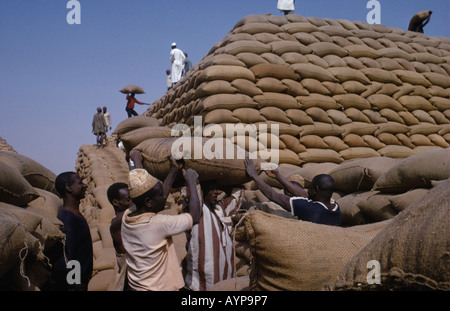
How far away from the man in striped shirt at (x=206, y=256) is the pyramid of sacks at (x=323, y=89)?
7.01 feet

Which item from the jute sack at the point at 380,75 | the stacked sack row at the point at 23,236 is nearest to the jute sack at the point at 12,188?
the stacked sack row at the point at 23,236

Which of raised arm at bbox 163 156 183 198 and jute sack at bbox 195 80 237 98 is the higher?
jute sack at bbox 195 80 237 98

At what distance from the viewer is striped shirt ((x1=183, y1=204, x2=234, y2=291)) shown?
1.91m

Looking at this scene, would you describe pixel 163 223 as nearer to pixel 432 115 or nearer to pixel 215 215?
pixel 215 215

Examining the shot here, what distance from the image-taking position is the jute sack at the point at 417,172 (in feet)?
7.39

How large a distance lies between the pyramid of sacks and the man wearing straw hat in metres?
2.44

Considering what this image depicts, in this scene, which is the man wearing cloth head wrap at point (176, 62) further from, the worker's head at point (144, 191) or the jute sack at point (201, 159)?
the worker's head at point (144, 191)

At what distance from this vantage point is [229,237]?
6.81 ft

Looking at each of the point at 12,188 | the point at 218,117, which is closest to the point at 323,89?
the point at 218,117

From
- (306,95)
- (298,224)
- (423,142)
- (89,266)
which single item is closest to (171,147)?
(89,266)

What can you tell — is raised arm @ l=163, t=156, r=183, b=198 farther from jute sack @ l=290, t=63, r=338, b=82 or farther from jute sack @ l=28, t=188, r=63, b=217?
jute sack @ l=290, t=63, r=338, b=82

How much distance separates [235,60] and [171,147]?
229 cm

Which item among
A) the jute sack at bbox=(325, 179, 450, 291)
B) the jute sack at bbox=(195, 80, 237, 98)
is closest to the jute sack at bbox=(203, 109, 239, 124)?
the jute sack at bbox=(195, 80, 237, 98)

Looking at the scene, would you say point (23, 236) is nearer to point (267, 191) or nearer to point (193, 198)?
point (193, 198)
